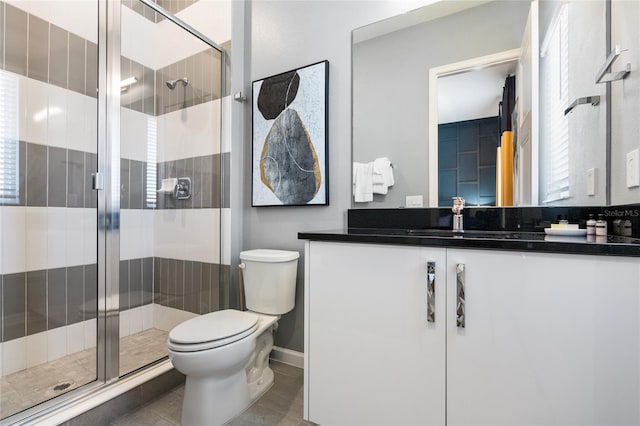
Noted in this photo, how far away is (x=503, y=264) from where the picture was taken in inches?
35.2

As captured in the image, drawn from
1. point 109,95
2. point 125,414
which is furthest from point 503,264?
point 109,95

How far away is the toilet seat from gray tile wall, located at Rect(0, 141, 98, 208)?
0.89 metres

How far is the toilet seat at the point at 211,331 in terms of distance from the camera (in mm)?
1229

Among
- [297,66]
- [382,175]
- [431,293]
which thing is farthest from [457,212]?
[297,66]

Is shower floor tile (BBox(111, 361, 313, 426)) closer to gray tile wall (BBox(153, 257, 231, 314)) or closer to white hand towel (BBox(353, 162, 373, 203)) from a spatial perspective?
gray tile wall (BBox(153, 257, 231, 314))

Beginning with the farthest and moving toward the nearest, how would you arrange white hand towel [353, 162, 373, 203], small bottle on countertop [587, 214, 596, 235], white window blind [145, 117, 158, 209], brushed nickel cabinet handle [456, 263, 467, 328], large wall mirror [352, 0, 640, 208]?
white window blind [145, 117, 158, 209]
white hand towel [353, 162, 373, 203]
large wall mirror [352, 0, 640, 208]
small bottle on countertop [587, 214, 596, 235]
brushed nickel cabinet handle [456, 263, 467, 328]

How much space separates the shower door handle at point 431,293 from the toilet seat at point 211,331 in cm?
83

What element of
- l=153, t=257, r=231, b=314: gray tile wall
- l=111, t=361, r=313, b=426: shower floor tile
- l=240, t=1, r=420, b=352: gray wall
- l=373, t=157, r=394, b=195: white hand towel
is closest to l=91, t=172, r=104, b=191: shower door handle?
l=153, t=257, r=231, b=314: gray tile wall

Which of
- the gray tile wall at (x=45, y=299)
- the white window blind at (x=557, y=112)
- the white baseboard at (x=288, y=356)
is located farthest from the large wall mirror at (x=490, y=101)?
the gray tile wall at (x=45, y=299)

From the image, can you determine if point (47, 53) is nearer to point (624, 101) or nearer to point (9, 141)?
point (9, 141)

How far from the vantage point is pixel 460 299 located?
3.09 feet

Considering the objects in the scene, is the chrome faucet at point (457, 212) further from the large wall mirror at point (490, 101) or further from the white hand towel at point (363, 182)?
the white hand towel at point (363, 182)

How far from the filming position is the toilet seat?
48.4 inches

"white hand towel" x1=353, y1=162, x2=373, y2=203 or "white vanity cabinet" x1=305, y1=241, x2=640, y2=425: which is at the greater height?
Result: "white hand towel" x1=353, y1=162, x2=373, y2=203
